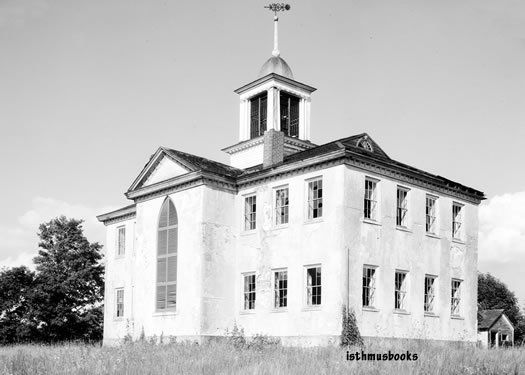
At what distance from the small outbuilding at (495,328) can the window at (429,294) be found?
1091 inches

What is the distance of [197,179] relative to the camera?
32.2 meters

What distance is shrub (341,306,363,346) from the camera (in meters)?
26.9

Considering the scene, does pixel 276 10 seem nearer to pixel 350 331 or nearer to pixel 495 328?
pixel 350 331

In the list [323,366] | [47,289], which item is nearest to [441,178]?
[323,366]

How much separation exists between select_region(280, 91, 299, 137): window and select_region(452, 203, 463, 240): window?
9.09 m

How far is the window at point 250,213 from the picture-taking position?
3259 centimetres

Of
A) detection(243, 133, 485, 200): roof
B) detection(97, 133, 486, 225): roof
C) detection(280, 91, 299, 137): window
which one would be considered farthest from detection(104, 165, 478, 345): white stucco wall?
detection(280, 91, 299, 137): window

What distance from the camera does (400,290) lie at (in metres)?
30.2

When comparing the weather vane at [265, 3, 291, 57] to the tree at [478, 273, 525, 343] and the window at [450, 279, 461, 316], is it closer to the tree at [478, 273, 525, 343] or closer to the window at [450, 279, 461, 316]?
the window at [450, 279, 461, 316]

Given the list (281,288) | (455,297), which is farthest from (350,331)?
(455,297)

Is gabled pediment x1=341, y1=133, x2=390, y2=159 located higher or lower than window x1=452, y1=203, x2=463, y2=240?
higher

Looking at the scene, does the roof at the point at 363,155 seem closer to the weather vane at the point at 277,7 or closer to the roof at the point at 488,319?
the weather vane at the point at 277,7

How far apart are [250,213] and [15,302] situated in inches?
1074

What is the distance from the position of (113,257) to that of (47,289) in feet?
42.9
